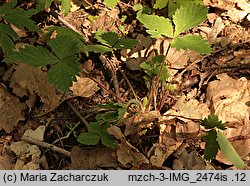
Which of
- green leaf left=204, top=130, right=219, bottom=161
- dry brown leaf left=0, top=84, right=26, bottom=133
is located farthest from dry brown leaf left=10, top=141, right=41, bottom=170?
green leaf left=204, top=130, right=219, bottom=161

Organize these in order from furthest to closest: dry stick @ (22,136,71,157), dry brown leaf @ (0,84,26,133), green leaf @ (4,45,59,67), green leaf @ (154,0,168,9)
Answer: green leaf @ (154,0,168,9) → dry brown leaf @ (0,84,26,133) → dry stick @ (22,136,71,157) → green leaf @ (4,45,59,67)

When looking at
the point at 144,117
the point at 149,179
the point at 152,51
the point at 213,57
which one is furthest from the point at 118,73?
the point at 149,179

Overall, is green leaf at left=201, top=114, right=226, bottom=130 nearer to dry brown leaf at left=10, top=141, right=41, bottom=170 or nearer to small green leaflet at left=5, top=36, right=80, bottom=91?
small green leaflet at left=5, top=36, right=80, bottom=91

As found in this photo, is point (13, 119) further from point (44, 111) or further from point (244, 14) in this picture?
point (244, 14)

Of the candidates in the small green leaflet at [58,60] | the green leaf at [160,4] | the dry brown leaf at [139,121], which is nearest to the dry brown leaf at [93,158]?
the dry brown leaf at [139,121]

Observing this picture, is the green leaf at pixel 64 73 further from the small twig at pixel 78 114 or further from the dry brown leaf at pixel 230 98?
the dry brown leaf at pixel 230 98

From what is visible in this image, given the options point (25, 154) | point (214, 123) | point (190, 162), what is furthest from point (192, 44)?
point (25, 154)

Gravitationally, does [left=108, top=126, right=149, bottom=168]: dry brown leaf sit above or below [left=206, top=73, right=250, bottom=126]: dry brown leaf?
below
